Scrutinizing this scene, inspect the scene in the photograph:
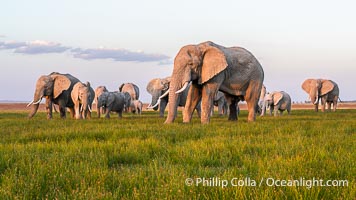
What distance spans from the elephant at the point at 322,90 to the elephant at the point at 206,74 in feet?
63.6

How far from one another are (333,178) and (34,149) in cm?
449

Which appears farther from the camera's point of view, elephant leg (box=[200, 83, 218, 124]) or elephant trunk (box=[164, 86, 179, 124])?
elephant trunk (box=[164, 86, 179, 124])

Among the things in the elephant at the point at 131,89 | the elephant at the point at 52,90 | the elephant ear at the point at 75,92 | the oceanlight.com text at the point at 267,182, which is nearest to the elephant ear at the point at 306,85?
the elephant at the point at 131,89

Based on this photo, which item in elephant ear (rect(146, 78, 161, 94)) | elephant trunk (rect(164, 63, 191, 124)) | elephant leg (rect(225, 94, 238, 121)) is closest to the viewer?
elephant trunk (rect(164, 63, 191, 124))

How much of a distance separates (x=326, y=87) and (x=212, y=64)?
2242 cm

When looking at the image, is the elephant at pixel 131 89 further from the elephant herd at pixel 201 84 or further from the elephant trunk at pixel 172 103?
the elephant trunk at pixel 172 103

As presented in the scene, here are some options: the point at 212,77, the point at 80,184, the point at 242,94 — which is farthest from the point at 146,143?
the point at 242,94

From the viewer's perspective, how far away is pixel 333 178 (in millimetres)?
4039

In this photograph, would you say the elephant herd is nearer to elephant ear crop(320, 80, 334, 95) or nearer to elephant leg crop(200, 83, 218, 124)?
elephant leg crop(200, 83, 218, 124)

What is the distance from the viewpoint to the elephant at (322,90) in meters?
32.6

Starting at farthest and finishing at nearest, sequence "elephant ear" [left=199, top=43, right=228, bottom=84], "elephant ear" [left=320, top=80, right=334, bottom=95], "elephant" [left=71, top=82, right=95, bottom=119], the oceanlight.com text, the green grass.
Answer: "elephant ear" [left=320, top=80, right=334, bottom=95] → "elephant" [left=71, top=82, right=95, bottom=119] → "elephant ear" [left=199, top=43, right=228, bottom=84] → the oceanlight.com text → the green grass

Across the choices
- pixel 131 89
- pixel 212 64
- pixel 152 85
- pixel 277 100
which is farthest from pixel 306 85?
pixel 212 64

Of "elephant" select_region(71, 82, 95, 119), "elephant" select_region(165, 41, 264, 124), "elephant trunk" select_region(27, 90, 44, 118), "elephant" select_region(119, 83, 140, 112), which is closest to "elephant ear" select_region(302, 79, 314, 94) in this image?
"elephant" select_region(119, 83, 140, 112)

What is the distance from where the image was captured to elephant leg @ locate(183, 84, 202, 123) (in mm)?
13988
